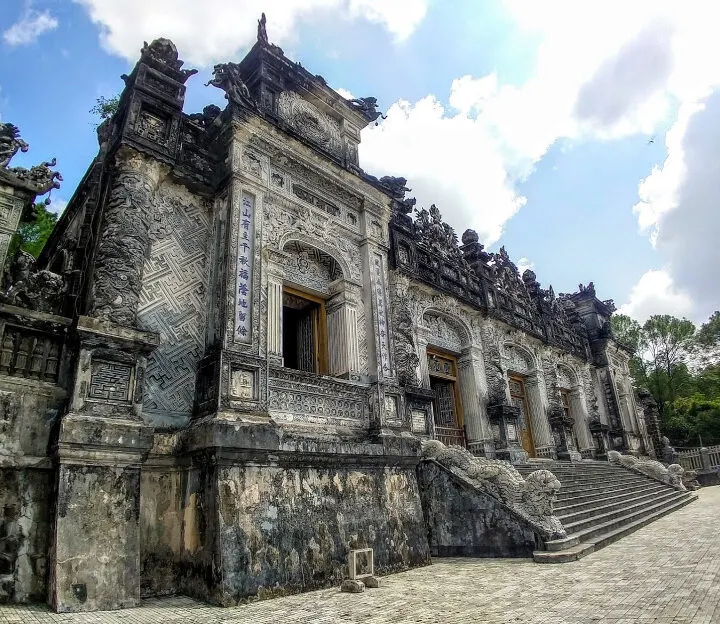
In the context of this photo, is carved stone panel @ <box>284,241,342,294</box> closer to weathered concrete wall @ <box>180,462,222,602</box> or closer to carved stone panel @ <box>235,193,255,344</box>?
carved stone panel @ <box>235,193,255,344</box>

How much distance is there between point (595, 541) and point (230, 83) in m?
8.96

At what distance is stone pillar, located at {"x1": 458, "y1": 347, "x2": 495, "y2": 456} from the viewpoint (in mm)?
11711

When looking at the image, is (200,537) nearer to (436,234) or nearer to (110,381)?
(110,381)

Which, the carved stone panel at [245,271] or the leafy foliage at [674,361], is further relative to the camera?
the leafy foliage at [674,361]

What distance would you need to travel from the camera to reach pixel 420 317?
11570 millimetres

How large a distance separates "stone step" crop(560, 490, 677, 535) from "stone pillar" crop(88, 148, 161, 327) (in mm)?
7081

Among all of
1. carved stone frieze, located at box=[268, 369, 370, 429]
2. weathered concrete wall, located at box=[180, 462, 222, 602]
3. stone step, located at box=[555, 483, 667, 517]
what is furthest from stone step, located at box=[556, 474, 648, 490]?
weathered concrete wall, located at box=[180, 462, 222, 602]

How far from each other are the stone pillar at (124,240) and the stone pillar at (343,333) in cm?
335

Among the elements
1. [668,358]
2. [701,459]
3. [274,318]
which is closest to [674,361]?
[668,358]

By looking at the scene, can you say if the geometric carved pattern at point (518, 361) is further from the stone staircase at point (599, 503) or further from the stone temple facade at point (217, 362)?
the stone temple facade at point (217, 362)

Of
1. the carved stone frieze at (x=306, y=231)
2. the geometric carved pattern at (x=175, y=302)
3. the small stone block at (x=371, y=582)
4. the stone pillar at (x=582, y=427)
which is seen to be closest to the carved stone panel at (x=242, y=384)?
the geometric carved pattern at (x=175, y=302)

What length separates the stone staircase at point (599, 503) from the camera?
7121mm

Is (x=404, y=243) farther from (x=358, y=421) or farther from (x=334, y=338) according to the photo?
(x=358, y=421)

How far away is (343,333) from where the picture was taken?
8617mm
